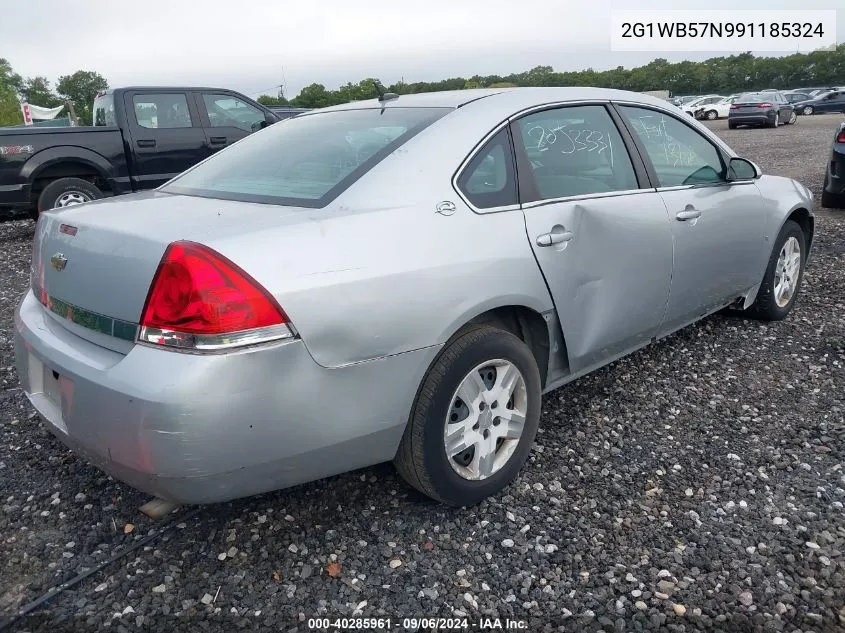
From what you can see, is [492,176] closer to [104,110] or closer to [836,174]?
[836,174]

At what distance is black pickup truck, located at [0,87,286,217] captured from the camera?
25.5ft

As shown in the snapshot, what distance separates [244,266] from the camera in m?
1.97

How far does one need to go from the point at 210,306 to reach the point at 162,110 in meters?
7.68

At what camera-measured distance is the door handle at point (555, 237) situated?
2.71m

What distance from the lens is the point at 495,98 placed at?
292cm

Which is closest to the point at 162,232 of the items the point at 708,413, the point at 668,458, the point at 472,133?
the point at 472,133

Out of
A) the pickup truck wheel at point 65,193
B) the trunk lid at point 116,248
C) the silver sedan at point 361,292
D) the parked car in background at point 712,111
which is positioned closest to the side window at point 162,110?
the pickup truck wheel at point 65,193

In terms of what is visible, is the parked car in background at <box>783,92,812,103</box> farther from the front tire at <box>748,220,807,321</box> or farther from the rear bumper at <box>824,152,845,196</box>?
the front tire at <box>748,220,807,321</box>

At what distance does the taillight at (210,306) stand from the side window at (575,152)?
133 cm

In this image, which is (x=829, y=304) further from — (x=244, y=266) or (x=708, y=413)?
(x=244, y=266)

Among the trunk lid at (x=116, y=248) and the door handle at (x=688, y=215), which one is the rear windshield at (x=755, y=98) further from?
the trunk lid at (x=116, y=248)

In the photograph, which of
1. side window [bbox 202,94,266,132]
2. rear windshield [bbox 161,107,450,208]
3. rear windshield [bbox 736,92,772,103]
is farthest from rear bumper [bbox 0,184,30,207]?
rear windshield [bbox 736,92,772,103]

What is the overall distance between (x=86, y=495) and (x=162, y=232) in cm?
130

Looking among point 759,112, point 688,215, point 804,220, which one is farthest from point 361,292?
point 759,112
